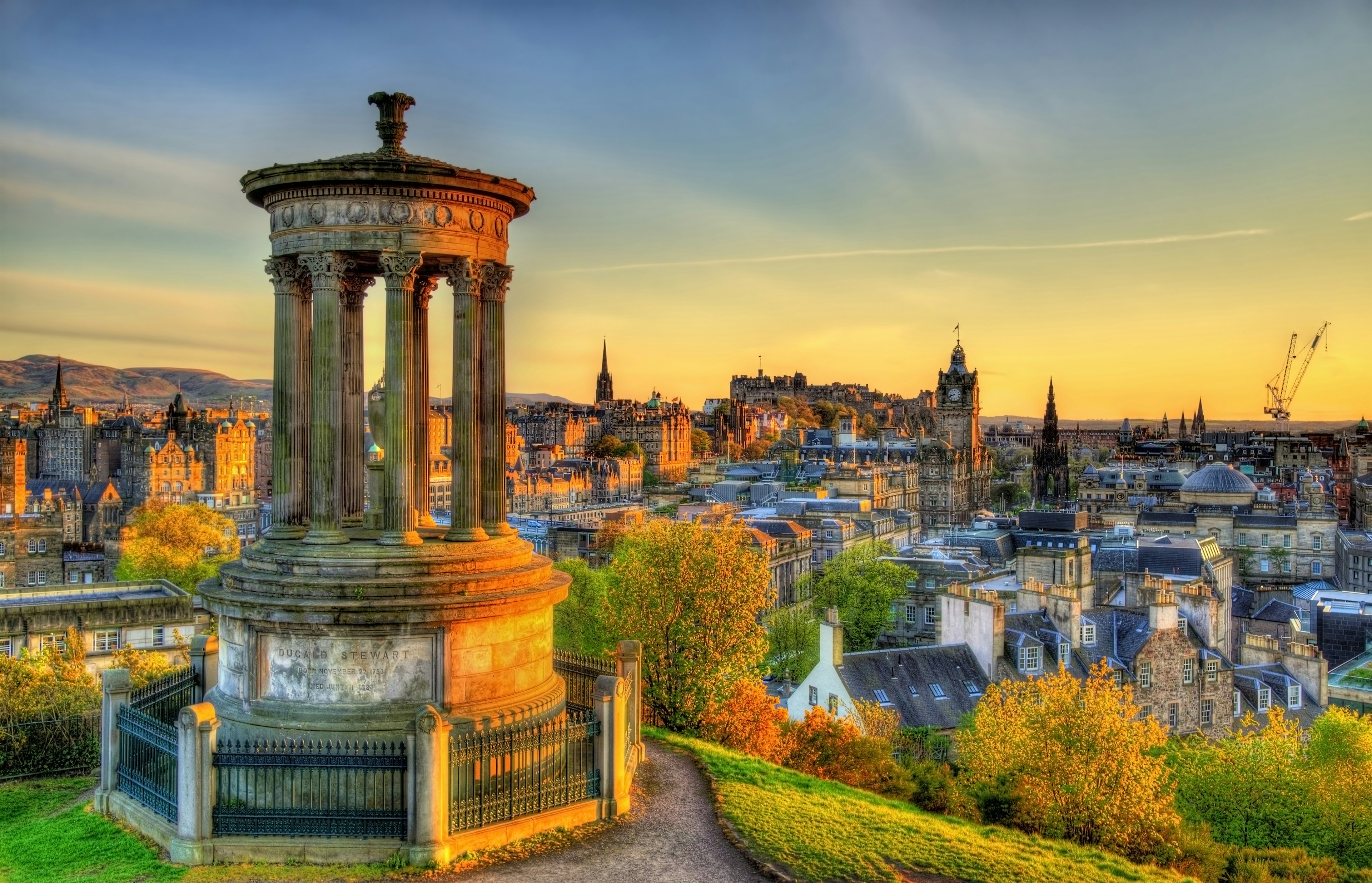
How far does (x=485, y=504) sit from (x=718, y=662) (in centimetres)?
1261

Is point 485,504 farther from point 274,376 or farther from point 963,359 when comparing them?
point 963,359

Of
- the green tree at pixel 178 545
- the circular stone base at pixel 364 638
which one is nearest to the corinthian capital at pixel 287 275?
the circular stone base at pixel 364 638

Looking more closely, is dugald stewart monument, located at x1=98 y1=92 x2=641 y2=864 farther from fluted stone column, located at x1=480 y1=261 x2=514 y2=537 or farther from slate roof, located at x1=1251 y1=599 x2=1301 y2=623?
slate roof, located at x1=1251 y1=599 x2=1301 y2=623

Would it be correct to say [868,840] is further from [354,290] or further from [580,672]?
[354,290]

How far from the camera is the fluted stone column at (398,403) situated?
1678cm

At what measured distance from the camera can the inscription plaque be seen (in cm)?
1582

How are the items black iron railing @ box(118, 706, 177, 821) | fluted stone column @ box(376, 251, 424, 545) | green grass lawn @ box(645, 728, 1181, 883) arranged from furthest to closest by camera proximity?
fluted stone column @ box(376, 251, 424, 545) → black iron railing @ box(118, 706, 177, 821) → green grass lawn @ box(645, 728, 1181, 883)

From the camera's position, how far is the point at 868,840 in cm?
1600

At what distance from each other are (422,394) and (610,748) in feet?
22.6

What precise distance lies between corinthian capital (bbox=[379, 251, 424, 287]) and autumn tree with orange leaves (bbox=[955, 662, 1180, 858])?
16.5 m

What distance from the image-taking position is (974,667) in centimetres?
4012

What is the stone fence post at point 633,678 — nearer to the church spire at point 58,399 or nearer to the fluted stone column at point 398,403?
the fluted stone column at point 398,403

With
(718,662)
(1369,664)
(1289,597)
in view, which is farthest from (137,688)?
(1289,597)

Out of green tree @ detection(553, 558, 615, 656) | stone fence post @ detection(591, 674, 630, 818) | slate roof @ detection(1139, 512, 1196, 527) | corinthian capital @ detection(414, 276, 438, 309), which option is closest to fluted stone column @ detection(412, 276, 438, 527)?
corinthian capital @ detection(414, 276, 438, 309)
